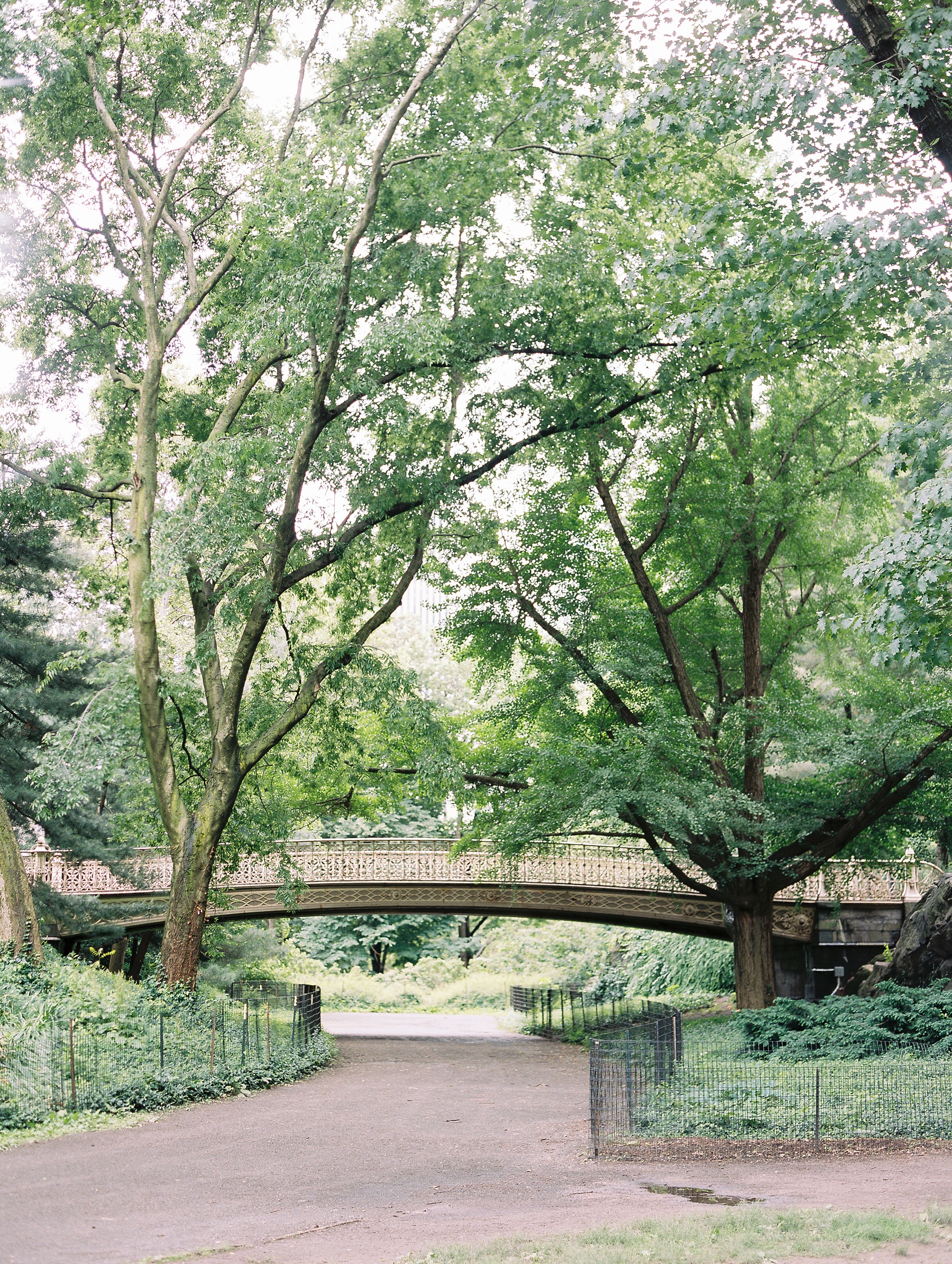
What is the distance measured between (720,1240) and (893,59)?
1000 centimetres

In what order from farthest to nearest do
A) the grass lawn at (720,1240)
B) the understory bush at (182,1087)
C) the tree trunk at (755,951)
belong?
1. the tree trunk at (755,951)
2. the understory bush at (182,1087)
3. the grass lawn at (720,1240)

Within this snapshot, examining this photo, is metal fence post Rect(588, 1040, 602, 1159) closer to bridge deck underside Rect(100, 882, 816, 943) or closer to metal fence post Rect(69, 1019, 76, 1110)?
metal fence post Rect(69, 1019, 76, 1110)

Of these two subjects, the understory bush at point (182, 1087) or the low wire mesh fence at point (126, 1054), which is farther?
the understory bush at point (182, 1087)

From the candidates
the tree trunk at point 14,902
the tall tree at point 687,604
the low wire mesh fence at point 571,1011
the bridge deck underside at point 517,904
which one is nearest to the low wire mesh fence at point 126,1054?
the tree trunk at point 14,902

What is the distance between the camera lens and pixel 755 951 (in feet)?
67.4

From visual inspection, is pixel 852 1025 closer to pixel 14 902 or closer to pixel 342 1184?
pixel 342 1184

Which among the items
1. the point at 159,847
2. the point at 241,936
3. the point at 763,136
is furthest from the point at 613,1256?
the point at 241,936

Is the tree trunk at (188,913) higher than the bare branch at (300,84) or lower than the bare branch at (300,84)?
lower

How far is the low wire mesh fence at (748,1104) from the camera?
37.5 feet

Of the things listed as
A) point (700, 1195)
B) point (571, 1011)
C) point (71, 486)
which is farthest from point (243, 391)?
point (571, 1011)

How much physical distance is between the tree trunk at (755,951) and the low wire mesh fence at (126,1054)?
7.99 m

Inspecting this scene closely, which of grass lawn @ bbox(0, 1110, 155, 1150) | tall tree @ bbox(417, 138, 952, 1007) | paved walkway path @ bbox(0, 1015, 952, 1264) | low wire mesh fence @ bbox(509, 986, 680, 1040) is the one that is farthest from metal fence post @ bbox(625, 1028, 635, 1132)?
low wire mesh fence @ bbox(509, 986, 680, 1040)

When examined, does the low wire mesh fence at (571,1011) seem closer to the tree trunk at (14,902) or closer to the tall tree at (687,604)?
the tall tree at (687,604)

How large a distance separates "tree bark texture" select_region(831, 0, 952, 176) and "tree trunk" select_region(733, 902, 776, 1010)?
44.8ft
